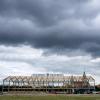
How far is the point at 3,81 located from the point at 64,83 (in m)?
39.9

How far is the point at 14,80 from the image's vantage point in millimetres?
196875

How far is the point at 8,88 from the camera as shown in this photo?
198 m

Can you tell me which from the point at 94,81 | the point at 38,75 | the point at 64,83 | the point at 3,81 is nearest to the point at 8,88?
the point at 3,81

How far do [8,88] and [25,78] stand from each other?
12996 millimetres

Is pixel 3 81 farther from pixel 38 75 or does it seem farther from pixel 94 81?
pixel 94 81

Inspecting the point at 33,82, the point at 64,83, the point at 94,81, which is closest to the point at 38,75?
the point at 33,82

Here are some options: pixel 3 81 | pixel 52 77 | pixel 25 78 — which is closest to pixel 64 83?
pixel 52 77

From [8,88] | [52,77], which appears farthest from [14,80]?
[52,77]

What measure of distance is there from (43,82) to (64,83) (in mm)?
13988

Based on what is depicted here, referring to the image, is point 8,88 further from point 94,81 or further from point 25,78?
point 94,81

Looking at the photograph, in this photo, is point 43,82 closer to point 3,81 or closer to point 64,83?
point 64,83

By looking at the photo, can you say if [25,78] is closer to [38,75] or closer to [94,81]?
[38,75]

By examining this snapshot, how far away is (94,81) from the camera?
198625 millimetres

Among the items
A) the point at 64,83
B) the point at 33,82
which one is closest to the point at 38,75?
the point at 33,82
